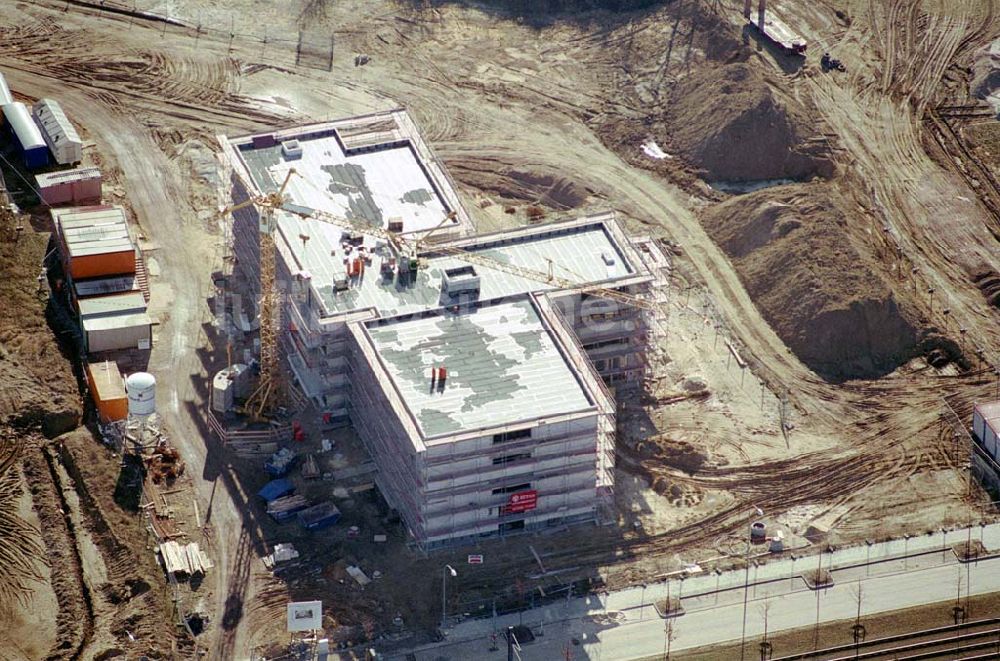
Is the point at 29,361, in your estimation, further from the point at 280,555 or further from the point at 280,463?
the point at 280,555

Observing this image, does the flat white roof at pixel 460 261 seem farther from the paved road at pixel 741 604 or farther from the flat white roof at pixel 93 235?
the paved road at pixel 741 604

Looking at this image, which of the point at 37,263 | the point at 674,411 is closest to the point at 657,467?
the point at 674,411

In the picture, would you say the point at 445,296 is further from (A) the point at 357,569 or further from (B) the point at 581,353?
(A) the point at 357,569

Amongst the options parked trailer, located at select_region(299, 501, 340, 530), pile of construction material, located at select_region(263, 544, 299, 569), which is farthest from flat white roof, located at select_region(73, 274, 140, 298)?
pile of construction material, located at select_region(263, 544, 299, 569)

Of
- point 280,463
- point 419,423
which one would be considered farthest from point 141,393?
point 419,423

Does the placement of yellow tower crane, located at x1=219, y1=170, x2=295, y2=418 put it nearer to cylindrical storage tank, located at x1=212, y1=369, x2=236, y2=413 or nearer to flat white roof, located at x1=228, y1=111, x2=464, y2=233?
cylindrical storage tank, located at x1=212, y1=369, x2=236, y2=413

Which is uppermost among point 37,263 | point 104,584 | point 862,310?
point 37,263
